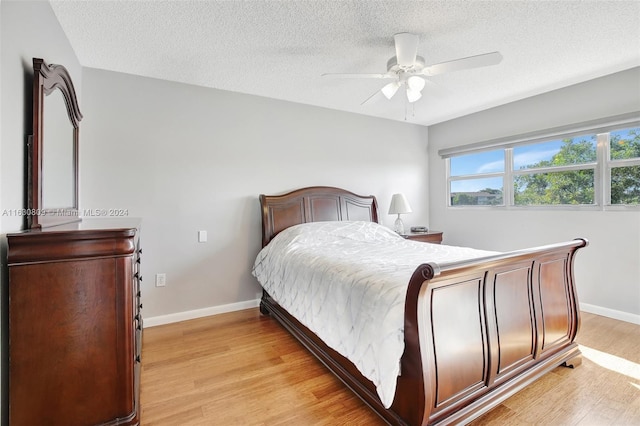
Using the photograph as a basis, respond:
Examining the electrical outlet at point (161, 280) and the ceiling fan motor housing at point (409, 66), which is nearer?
the ceiling fan motor housing at point (409, 66)

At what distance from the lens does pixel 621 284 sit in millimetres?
2889

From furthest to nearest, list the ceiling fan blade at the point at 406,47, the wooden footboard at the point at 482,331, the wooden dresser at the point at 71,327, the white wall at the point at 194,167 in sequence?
the white wall at the point at 194,167 < the ceiling fan blade at the point at 406,47 < the wooden footboard at the point at 482,331 < the wooden dresser at the point at 71,327

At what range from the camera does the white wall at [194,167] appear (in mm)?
2689

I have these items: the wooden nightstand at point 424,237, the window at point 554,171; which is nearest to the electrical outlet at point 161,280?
the wooden nightstand at point 424,237

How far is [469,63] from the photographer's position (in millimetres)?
2010

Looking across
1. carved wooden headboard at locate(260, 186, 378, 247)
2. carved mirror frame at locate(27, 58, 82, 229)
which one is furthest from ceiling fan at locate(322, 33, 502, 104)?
carved mirror frame at locate(27, 58, 82, 229)

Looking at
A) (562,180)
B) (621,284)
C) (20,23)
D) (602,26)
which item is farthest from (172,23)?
(621,284)

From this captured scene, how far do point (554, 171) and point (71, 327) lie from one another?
4.46 meters

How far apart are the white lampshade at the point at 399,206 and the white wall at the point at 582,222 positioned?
39.9 inches

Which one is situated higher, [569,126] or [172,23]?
[172,23]

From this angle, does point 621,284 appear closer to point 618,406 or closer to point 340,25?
point 618,406

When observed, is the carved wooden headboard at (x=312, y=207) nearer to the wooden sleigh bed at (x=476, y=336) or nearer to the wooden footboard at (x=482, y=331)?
the wooden sleigh bed at (x=476, y=336)

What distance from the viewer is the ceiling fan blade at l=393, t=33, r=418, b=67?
2035 millimetres

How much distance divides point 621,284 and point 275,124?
3.94 meters
